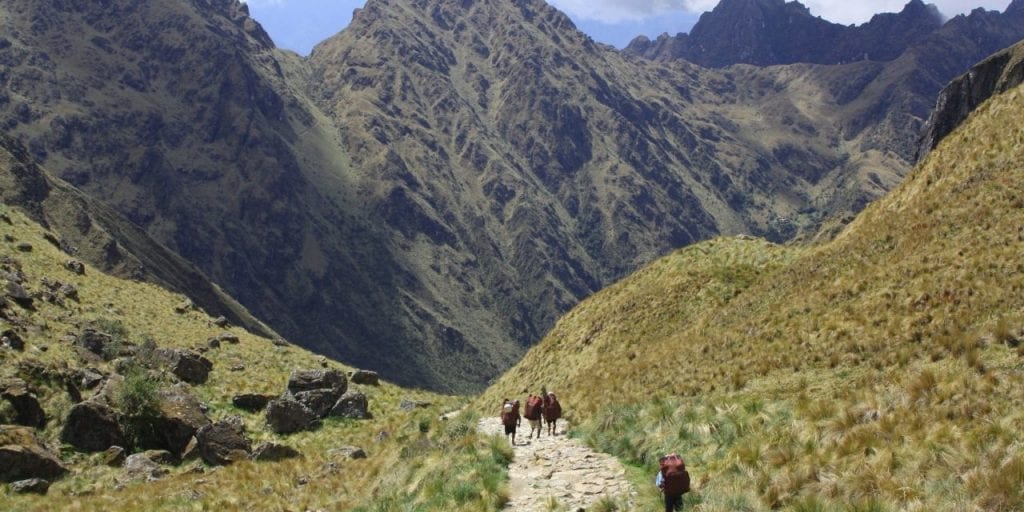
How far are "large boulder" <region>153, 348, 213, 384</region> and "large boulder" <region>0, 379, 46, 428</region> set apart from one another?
11993 mm

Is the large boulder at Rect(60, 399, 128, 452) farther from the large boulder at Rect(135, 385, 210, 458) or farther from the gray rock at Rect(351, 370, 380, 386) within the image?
the gray rock at Rect(351, 370, 380, 386)

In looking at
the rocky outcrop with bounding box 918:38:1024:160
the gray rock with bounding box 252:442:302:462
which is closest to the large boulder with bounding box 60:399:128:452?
the gray rock with bounding box 252:442:302:462

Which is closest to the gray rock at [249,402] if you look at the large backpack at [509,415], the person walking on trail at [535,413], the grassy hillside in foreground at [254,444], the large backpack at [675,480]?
the grassy hillside in foreground at [254,444]

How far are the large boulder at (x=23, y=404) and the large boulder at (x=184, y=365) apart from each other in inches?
472

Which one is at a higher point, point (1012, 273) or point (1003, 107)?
point (1003, 107)

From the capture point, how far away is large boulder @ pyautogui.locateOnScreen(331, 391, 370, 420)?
46750 mm

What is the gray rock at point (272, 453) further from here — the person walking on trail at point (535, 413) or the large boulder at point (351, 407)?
the person walking on trail at point (535, 413)

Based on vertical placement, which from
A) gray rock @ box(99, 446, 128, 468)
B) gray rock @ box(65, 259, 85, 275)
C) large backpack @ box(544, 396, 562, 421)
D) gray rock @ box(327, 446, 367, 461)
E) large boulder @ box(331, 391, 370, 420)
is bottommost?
gray rock @ box(327, 446, 367, 461)

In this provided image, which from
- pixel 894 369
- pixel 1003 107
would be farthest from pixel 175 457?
pixel 1003 107

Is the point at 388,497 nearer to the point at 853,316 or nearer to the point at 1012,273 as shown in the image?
the point at 853,316

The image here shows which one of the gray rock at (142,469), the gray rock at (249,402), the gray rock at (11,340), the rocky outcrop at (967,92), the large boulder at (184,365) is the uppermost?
the rocky outcrop at (967,92)

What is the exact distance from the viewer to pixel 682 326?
41.0 metres

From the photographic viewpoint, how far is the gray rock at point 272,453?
114 feet

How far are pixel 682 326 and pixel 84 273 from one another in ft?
235
